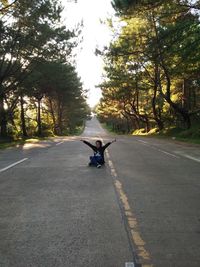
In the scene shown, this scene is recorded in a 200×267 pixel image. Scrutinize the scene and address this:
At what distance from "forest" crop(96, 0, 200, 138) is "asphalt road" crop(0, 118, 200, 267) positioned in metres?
13.9

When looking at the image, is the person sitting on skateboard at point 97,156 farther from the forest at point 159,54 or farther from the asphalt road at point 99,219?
the forest at point 159,54

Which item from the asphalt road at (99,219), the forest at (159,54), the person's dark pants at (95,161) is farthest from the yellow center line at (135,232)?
the forest at (159,54)

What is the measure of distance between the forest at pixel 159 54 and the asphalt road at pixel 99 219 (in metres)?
13.9

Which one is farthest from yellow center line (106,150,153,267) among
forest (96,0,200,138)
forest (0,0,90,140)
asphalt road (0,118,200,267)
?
forest (0,0,90,140)

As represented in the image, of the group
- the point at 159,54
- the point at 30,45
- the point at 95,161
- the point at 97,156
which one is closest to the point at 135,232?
the point at 95,161

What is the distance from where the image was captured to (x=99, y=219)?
7238mm

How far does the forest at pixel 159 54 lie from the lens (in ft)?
80.9

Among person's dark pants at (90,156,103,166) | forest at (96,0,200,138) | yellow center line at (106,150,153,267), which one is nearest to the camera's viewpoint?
yellow center line at (106,150,153,267)

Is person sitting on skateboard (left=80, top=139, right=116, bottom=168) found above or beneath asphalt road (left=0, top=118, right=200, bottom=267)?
above

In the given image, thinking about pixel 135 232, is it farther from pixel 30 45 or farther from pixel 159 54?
pixel 30 45

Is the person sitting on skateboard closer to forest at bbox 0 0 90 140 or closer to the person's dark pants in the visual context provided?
the person's dark pants

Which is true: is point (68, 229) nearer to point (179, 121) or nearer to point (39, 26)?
point (39, 26)

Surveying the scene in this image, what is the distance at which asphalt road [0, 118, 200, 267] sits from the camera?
530 centimetres

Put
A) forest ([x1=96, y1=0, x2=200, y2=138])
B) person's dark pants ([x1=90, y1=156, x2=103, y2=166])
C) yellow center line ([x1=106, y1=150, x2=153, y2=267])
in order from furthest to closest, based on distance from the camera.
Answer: forest ([x1=96, y1=0, x2=200, y2=138])
person's dark pants ([x1=90, y1=156, x2=103, y2=166])
yellow center line ([x1=106, y1=150, x2=153, y2=267])
